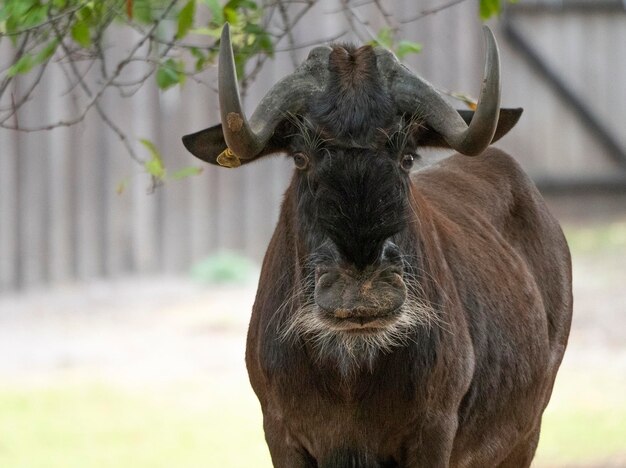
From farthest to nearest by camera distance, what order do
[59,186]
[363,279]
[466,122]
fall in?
[59,186] → [466,122] → [363,279]

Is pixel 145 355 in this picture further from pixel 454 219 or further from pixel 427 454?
pixel 427 454

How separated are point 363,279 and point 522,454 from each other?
10.3 ft

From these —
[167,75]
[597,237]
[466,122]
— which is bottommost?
[597,237]

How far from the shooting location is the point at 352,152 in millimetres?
5066

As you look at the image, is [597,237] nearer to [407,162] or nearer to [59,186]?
[59,186]

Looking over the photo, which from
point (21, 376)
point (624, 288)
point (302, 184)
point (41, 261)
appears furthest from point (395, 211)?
point (41, 261)

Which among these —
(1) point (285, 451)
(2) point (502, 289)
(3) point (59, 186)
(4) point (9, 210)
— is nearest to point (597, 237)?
(3) point (59, 186)

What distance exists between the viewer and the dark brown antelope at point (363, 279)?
4934 millimetres

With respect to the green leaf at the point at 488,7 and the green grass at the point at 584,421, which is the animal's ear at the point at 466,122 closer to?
the green leaf at the point at 488,7

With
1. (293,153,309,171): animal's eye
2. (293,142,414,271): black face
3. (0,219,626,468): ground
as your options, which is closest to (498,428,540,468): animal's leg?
(293,142,414,271): black face

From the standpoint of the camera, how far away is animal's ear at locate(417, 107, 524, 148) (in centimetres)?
551

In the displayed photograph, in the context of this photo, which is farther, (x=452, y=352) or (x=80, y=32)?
(x=80, y=32)

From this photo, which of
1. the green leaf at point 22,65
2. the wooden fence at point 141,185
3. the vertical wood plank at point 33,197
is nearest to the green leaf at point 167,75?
the green leaf at point 22,65

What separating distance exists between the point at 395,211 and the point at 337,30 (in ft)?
45.5
